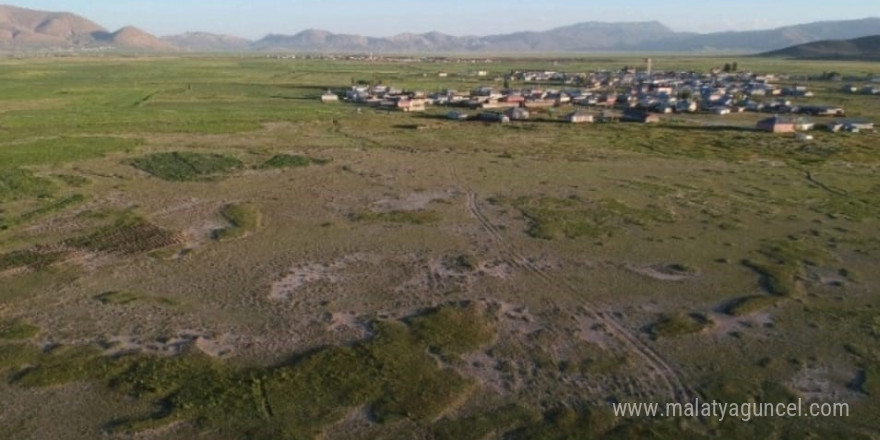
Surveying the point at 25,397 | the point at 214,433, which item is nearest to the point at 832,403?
the point at 214,433

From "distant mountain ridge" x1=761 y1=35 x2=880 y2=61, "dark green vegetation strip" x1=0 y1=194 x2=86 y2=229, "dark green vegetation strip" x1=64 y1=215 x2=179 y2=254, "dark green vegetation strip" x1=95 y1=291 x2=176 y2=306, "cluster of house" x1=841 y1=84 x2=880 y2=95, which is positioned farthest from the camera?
"distant mountain ridge" x1=761 y1=35 x2=880 y2=61

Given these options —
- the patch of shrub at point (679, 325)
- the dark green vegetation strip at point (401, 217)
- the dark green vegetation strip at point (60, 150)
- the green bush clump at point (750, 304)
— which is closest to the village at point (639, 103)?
the dark green vegetation strip at point (60, 150)

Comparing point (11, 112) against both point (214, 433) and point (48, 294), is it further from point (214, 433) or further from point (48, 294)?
point (214, 433)

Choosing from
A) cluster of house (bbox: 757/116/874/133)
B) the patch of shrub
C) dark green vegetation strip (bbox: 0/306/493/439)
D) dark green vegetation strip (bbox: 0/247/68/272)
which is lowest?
dark green vegetation strip (bbox: 0/306/493/439)

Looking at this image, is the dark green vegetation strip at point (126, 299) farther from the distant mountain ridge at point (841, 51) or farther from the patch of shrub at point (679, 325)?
the distant mountain ridge at point (841, 51)

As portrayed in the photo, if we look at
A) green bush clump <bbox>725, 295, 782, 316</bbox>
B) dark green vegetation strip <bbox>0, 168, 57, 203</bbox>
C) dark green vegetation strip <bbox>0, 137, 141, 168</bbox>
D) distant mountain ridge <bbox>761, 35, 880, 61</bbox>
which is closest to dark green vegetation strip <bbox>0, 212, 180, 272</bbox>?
dark green vegetation strip <bbox>0, 168, 57, 203</bbox>

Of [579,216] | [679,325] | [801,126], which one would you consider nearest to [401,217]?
[579,216]

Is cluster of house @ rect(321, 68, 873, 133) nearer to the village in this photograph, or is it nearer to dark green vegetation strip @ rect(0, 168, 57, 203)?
the village
